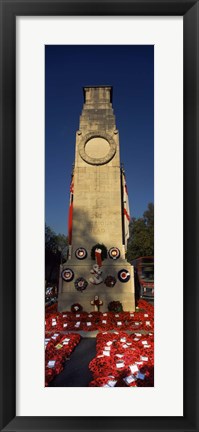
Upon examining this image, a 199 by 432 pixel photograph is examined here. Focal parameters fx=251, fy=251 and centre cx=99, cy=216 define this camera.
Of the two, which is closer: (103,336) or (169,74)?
(169,74)

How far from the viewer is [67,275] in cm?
1040

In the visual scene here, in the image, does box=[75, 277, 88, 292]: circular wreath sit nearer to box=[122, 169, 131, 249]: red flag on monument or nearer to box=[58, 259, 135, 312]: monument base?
box=[58, 259, 135, 312]: monument base

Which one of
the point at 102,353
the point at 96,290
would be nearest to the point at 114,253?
the point at 96,290

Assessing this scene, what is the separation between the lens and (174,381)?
274cm

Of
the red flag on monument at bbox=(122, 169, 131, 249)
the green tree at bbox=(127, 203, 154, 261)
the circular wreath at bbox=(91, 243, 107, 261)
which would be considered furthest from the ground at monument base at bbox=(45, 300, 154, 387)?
the green tree at bbox=(127, 203, 154, 261)

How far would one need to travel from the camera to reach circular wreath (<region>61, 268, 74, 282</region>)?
10.4 metres

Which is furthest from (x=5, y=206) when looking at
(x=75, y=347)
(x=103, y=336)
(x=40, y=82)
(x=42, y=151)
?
(x=103, y=336)

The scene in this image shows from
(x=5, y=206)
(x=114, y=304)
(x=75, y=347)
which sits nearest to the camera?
(x=5, y=206)

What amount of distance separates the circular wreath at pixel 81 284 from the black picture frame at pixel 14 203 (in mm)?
7584

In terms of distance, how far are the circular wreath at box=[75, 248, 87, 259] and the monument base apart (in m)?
0.24

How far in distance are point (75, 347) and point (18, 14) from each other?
22.6ft

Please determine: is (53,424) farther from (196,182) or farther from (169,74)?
(169,74)

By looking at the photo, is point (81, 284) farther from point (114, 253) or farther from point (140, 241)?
point (140, 241)

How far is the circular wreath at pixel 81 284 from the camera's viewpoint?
10156mm
